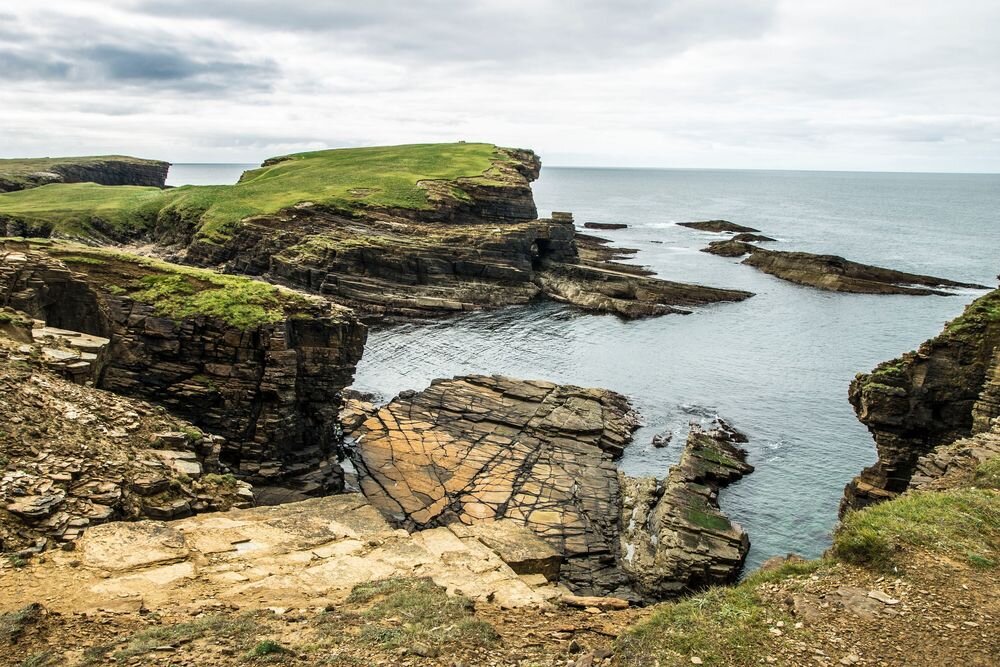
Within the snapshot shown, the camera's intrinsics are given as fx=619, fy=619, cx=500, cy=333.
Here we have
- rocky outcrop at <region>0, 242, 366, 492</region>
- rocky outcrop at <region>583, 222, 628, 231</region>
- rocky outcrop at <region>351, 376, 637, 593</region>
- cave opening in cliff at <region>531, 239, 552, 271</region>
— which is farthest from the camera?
rocky outcrop at <region>583, 222, 628, 231</region>

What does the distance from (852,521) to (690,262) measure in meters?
90.5

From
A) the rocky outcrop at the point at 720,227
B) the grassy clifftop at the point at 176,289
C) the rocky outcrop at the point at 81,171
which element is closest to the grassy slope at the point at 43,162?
the rocky outcrop at the point at 81,171


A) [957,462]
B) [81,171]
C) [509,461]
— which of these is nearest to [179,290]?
[509,461]

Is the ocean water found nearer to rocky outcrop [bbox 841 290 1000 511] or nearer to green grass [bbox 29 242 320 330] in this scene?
rocky outcrop [bbox 841 290 1000 511]

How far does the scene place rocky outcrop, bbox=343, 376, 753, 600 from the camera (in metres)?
26.4

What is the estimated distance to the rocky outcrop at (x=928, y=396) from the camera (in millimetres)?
23750

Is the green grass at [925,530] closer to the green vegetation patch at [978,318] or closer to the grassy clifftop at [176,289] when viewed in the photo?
the green vegetation patch at [978,318]

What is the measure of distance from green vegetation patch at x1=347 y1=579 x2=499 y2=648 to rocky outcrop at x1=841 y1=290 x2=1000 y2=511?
813 inches

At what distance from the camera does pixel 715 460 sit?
35.6 metres

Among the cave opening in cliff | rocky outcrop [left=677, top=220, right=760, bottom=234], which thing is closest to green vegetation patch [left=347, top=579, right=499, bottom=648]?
the cave opening in cliff

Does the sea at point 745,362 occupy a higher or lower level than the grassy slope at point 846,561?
lower

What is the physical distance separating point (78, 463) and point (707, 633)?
14.7m

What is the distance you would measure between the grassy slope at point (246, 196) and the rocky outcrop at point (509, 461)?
45.2m

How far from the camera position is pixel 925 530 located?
1420 cm
